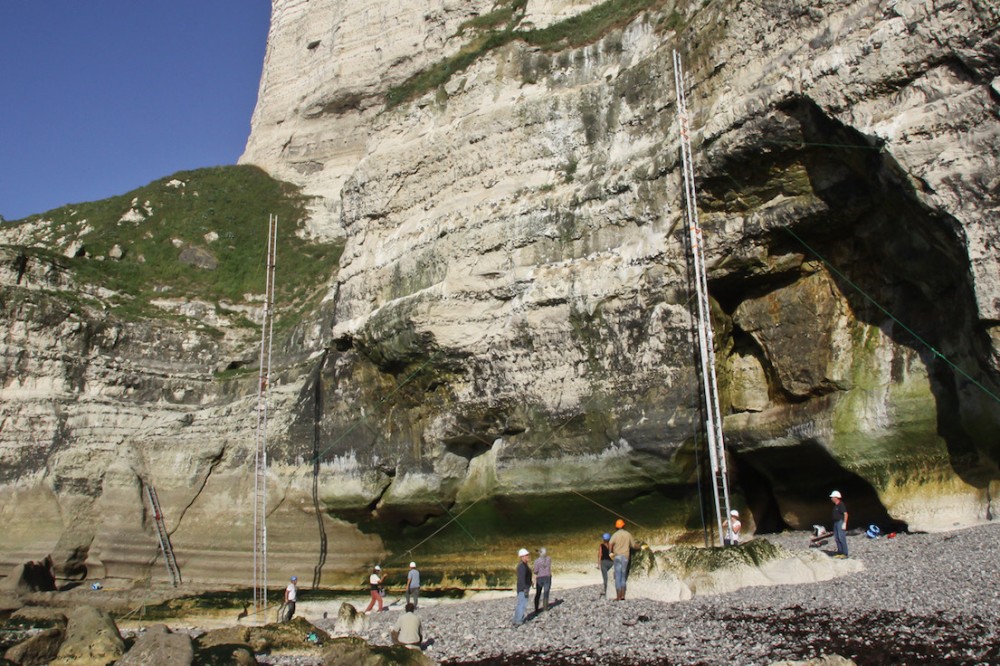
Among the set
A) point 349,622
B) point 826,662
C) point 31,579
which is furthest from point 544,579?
point 31,579

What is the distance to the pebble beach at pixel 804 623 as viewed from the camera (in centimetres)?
850

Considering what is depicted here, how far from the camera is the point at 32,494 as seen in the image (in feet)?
82.7

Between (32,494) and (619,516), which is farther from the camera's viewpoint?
(32,494)

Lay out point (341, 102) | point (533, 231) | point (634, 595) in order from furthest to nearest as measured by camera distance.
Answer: point (341, 102) < point (533, 231) < point (634, 595)

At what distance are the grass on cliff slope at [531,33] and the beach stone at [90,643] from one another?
14.8m

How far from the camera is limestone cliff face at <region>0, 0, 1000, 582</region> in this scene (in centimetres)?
1359

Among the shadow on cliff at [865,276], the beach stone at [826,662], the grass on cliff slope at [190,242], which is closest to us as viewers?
the beach stone at [826,662]

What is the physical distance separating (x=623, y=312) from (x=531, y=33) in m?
8.65

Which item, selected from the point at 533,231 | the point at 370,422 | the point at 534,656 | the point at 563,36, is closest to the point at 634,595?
the point at 534,656

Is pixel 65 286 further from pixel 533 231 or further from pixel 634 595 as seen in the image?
pixel 634 595

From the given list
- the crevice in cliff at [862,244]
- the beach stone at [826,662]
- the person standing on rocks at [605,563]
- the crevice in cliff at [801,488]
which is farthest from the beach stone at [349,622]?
the beach stone at [826,662]

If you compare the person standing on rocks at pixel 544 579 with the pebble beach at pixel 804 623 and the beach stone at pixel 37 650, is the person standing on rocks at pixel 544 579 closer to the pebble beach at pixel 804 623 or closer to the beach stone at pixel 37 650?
the pebble beach at pixel 804 623

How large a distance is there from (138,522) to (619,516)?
14407mm

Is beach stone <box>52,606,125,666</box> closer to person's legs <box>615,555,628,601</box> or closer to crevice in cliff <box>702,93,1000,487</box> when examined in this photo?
person's legs <box>615,555,628,601</box>
